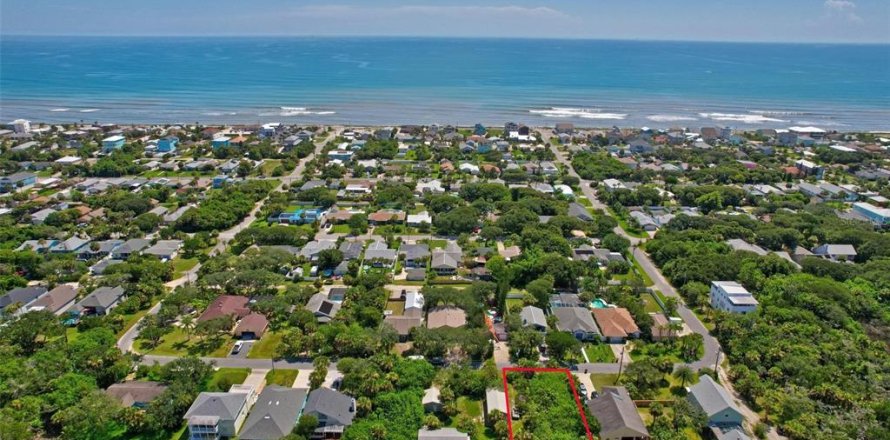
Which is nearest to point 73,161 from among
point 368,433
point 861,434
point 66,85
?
point 368,433

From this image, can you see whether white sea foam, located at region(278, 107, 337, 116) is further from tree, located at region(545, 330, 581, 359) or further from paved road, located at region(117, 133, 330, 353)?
tree, located at region(545, 330, 581, 359)

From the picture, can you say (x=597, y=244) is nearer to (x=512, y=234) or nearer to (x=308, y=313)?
(x=512, y=234)

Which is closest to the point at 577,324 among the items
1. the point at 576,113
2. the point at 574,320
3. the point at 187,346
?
the point at 574,320

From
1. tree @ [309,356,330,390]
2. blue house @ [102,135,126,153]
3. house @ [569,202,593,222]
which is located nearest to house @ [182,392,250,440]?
tree @ [309,356,330,390]

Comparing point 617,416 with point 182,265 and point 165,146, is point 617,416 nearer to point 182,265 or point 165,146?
point 182,265

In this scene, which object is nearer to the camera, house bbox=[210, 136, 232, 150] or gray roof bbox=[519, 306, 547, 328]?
gray roof bbox=[519, 306, 547, 328]

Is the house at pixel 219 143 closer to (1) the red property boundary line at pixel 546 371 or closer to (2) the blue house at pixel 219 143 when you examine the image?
(2) the blue house at pixel 219 143
